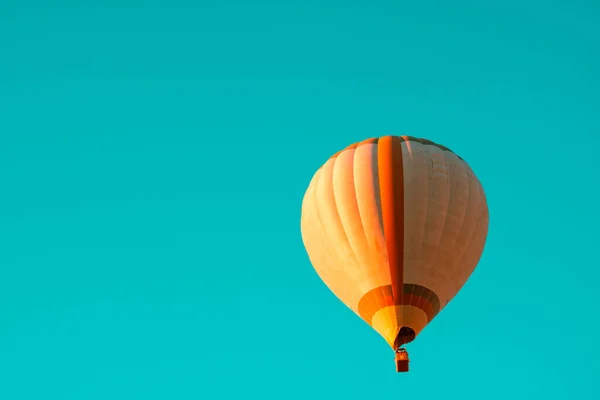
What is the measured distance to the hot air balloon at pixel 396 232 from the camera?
39438 mm

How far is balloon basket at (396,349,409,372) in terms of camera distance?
39188 mm

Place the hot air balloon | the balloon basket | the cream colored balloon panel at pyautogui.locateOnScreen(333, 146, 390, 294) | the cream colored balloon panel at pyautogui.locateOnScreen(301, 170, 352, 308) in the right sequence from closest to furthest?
the balloon basket → the hot air balloon → the cream colored balloon panel at pyautogui.locateOnScreen(333, 146, 390, 294) → the cream colored balloon panel at pyautogui.locateOnScreen(301, 170, 352, 308)

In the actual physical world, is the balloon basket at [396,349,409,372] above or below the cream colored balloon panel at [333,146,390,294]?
below

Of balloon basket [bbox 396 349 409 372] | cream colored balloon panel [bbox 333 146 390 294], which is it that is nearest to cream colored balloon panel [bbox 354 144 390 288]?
cream colored balloon panel [bbox 333 146 390 294]

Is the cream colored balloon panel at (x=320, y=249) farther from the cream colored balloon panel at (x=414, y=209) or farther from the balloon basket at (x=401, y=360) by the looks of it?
the balloon basket at (x=401, y=360)

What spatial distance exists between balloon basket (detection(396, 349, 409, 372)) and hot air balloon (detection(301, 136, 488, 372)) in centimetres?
2

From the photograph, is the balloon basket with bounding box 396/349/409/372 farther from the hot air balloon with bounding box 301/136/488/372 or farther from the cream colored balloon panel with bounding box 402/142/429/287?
the cream colored balloon panel with bounding box 402/142/429/287

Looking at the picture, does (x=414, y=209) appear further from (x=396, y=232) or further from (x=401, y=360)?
(x=401, y=360)

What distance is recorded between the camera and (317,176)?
4209 cm

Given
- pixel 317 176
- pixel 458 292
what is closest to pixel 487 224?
pixel 458 292

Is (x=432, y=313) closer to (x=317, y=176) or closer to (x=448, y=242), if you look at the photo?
(x=448, y=242)

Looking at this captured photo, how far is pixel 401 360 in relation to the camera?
39250 mm

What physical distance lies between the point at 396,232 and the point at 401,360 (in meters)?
3.14

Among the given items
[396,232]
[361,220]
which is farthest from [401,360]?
[361,220]
